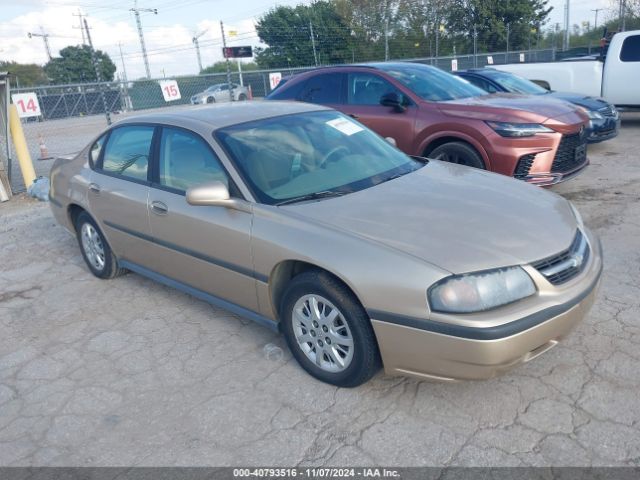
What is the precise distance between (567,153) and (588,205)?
629 mm

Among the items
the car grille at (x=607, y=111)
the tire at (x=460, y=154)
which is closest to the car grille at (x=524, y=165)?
the tire at (x=460, y=154)

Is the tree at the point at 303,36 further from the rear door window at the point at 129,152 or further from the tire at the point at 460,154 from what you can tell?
the rear door window at the point at 129,152

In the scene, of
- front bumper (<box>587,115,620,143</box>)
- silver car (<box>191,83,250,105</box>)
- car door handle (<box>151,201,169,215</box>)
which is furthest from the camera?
silver car (<box>191,83,250,105</box>)

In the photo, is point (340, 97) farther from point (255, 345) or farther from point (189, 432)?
point (189, 432)

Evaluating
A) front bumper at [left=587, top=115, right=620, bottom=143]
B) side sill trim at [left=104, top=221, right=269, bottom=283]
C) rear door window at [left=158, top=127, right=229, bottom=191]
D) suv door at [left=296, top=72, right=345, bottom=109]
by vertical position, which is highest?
suv door at [left=296, top=72, right=345, bottom=109]

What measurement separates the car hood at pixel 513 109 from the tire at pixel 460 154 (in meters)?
0.35

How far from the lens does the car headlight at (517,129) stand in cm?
575

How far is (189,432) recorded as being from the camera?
282 centimetres

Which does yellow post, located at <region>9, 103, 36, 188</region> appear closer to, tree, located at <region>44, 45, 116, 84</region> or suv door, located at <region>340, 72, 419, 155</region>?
suv door, located at <region>340, 72, 419, 155</region>

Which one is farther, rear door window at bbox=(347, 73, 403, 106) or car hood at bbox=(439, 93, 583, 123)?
rear door window at bbox=(347, 73, 403, 106)

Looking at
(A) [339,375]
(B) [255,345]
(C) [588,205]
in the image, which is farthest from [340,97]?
(A) [339,375]

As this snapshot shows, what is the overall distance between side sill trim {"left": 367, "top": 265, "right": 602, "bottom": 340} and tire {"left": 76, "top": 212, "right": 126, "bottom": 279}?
2.97 metres

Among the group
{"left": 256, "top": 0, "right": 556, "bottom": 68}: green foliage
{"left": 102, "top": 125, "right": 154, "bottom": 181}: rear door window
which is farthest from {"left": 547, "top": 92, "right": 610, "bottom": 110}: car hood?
{"left": 256, "top": 0, "right": 556, "bottom": 68}: green foliage

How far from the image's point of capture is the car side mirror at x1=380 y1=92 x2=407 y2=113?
21.1 ft
